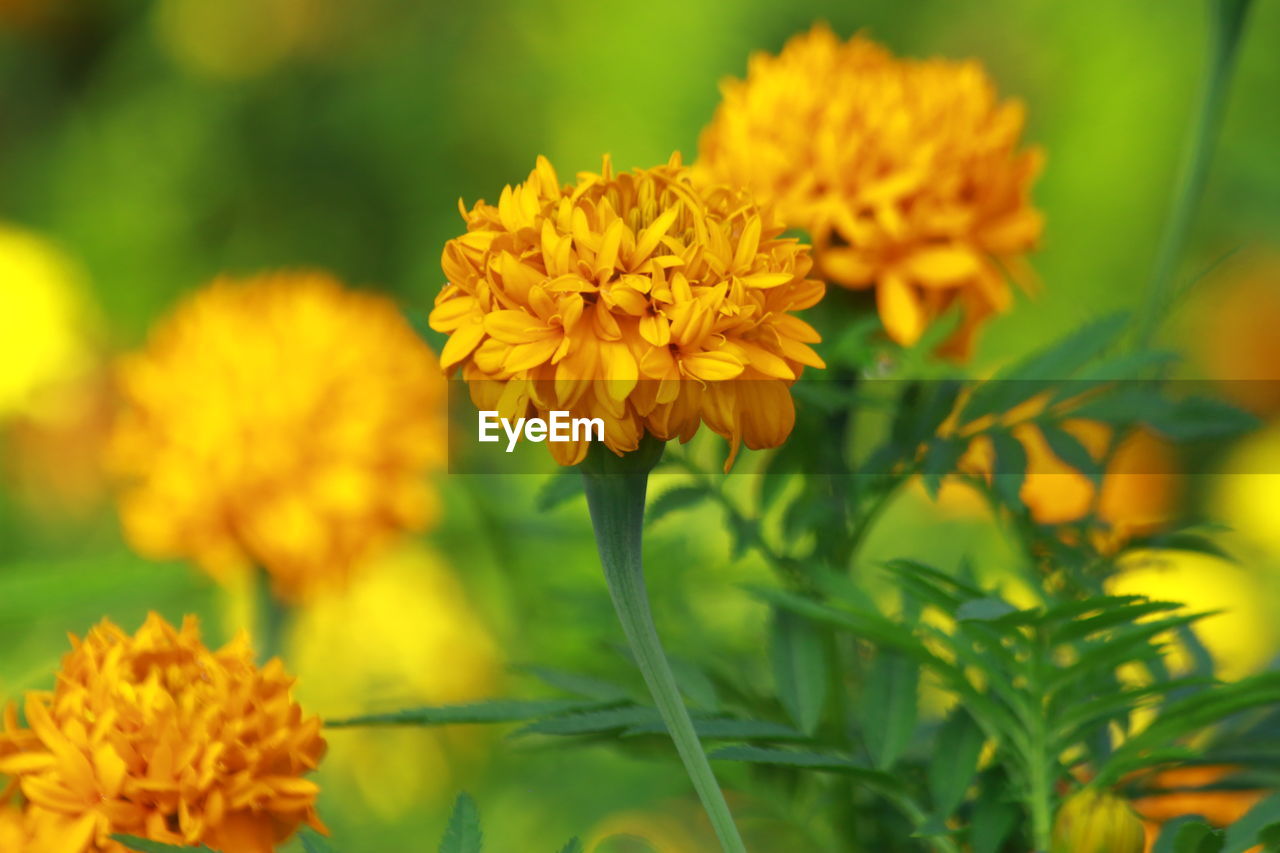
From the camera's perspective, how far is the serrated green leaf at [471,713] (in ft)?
1.20

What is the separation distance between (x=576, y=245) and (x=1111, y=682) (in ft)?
0.67

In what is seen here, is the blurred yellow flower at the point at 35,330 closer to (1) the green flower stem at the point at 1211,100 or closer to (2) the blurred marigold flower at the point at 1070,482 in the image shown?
(2) the blurred marigold flower at the point at 1070,482

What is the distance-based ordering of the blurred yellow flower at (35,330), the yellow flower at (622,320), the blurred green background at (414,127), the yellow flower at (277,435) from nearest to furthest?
the yellow flower at (622,320) < the yellow flower at (277,435) < the blurred yellow flower at (35,330) < the blurred green background at (414,127)

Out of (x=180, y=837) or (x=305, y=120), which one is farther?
(x=305, y=120)

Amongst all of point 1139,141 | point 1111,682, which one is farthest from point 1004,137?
point 1139,141

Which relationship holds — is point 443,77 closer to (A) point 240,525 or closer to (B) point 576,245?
(A) point 240,525

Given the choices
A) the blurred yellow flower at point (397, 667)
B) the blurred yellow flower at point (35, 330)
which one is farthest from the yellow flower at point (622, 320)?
the blurred yellow flower at point (35, 330)

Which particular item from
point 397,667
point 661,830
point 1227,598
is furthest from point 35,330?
point 1227,598

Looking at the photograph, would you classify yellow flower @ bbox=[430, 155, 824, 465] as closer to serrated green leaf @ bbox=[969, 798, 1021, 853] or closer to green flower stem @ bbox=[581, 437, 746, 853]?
green flower stem @ bbox=[581, 437, 746, 853]

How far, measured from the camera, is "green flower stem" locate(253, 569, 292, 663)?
81 centimetres

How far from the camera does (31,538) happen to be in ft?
4.56

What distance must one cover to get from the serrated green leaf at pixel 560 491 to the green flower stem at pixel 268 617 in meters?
0.38

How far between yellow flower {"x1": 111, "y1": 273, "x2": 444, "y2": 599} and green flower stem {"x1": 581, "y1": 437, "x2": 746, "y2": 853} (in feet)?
1.39

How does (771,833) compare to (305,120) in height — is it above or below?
below
